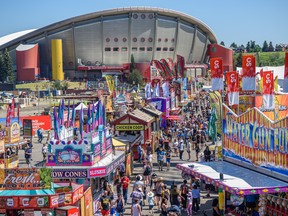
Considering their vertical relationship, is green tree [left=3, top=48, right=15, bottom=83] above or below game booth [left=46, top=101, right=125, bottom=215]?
above

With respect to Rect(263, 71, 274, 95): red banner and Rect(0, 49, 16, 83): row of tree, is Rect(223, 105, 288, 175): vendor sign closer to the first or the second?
Rect(263, 71, 274, 95): red banner

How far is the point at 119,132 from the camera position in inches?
978

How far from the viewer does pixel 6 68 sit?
94.6 meters

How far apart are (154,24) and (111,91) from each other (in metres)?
62.6

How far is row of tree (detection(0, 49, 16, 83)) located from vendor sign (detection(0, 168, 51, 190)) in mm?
83550

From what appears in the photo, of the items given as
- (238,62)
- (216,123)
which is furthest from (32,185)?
(238,62)

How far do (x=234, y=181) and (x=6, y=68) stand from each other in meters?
85.1

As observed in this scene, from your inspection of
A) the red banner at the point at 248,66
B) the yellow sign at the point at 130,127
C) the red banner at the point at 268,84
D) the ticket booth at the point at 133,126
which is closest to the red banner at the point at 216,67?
the red banner at the point at 248,66

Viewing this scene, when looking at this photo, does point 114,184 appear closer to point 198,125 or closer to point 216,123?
point 216,123

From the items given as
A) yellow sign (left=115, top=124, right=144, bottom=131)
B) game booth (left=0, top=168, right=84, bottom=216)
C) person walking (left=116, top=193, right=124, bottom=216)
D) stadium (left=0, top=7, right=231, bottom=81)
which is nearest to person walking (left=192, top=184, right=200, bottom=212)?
person walking (left=116, top=193, right=124, bottom=216)

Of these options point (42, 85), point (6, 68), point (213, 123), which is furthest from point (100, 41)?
point (213, 123)

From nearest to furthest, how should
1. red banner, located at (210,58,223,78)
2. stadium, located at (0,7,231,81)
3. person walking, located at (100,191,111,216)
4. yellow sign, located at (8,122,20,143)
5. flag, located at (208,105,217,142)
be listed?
person walking, located at (100,191,111,216)
red banner, located at (210,58,223,78)
flag, located at (208,105,217,142)
yellow sign, located at (8,122,20,143)
stadium, located at (0,7,231,81)

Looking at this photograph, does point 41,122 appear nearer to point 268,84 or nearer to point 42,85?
point 268,84

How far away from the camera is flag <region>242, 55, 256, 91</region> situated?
20.3 meters
